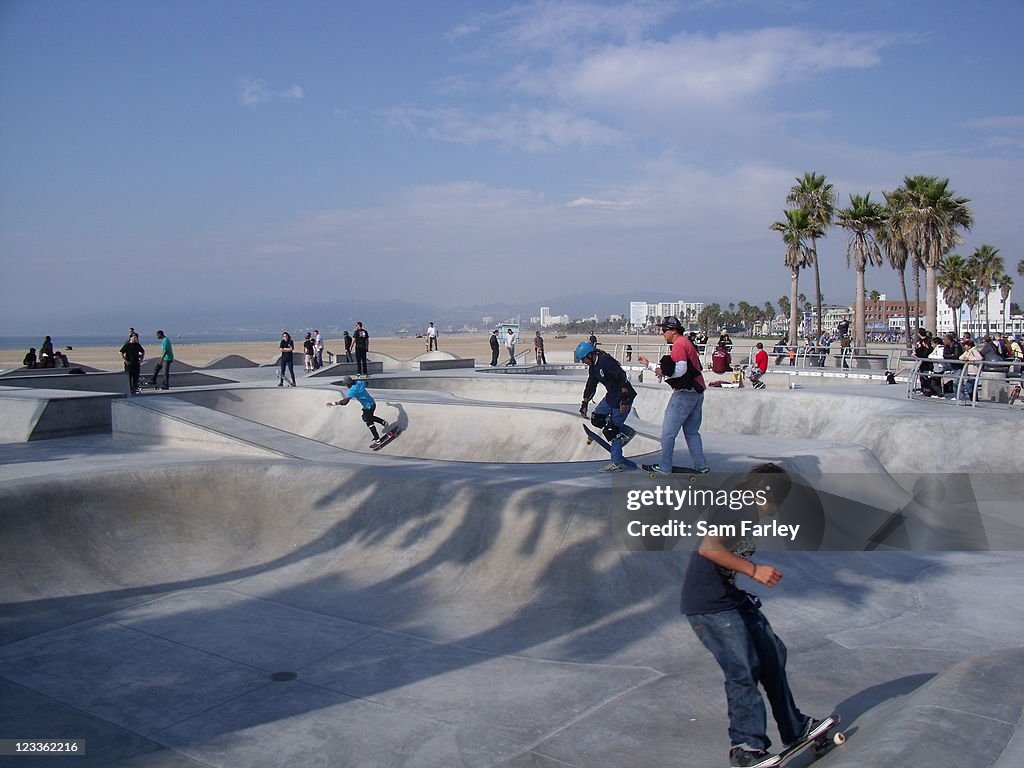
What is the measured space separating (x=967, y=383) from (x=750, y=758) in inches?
549

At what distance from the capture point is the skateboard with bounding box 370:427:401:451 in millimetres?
15133

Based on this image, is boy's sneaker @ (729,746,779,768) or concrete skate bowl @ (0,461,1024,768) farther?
concrete skate bowl @ (0,461,1024,768)

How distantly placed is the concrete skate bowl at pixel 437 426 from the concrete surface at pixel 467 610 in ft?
3.62

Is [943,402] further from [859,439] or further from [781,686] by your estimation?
[781,686]

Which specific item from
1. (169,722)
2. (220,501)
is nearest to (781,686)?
(169,722)

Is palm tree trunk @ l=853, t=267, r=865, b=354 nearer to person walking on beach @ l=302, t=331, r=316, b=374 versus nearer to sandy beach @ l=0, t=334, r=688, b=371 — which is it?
sandy beach @ l=0, t=334, r=688, b=371

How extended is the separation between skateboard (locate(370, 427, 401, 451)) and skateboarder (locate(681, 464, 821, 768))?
11629 mm

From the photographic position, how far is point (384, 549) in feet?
26.8

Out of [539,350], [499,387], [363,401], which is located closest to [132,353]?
[363,401]

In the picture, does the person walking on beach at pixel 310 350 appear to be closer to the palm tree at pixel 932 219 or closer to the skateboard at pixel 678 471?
the skateboard at pixel 678 471

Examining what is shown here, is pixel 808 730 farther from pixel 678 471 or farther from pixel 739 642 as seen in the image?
pixel 678 471

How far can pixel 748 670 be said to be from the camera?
3.85m

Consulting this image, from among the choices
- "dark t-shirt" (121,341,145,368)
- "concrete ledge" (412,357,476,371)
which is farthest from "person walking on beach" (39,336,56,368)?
"concrete ledge" (412,357,476,371)

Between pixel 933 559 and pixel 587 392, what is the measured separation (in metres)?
4.16
